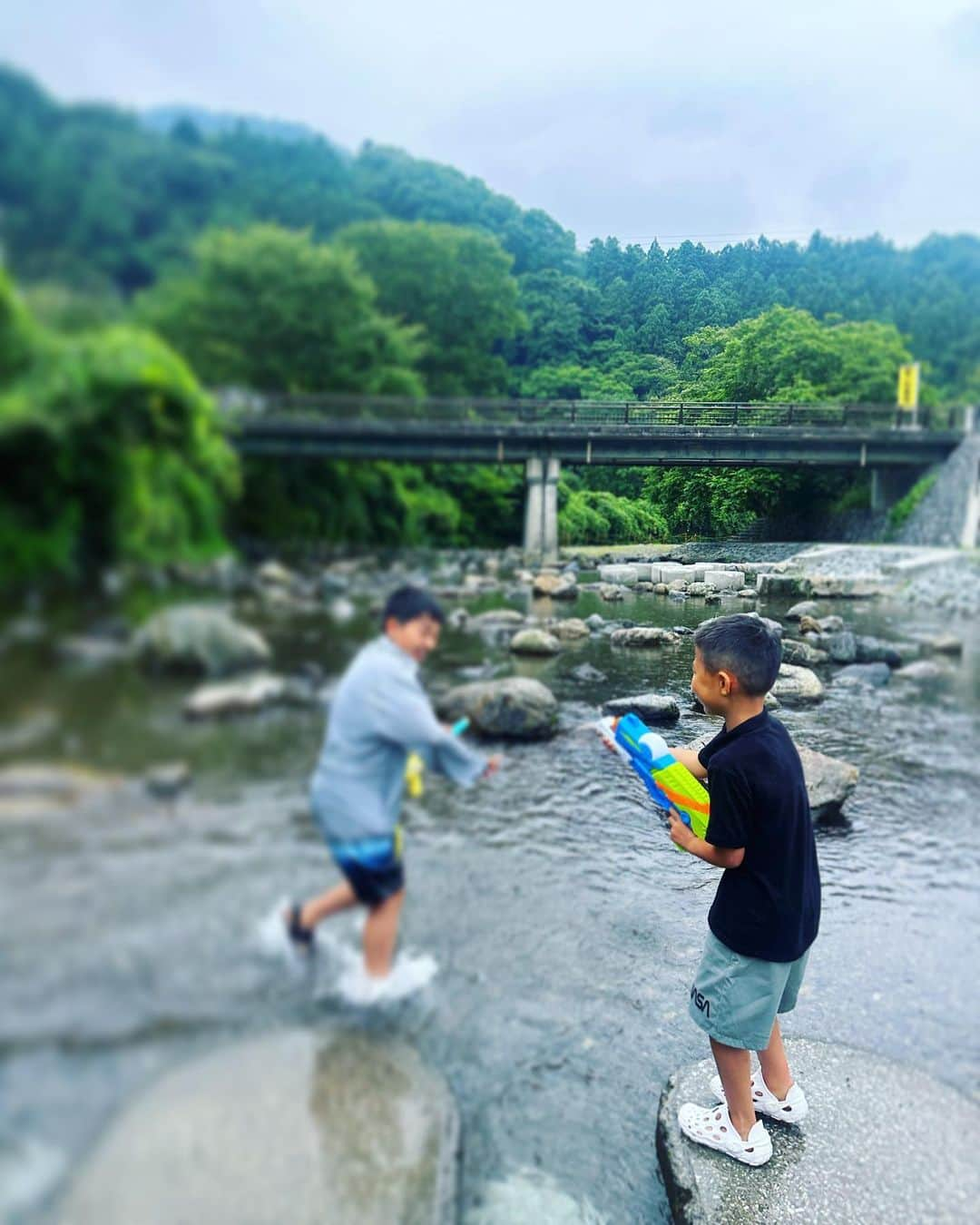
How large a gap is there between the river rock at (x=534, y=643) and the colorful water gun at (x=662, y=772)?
24.2 inches

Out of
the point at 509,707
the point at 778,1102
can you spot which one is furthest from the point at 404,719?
the point at 778,1102

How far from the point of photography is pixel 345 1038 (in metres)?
2.16

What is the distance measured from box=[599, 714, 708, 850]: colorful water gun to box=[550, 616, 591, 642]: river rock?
740 millimetres

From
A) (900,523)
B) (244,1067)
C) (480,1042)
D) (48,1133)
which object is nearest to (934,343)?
(900,523)

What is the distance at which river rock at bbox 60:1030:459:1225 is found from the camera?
1.65 meters

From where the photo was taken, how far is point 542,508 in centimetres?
274

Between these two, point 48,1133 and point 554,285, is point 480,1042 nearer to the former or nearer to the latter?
point 48,1133

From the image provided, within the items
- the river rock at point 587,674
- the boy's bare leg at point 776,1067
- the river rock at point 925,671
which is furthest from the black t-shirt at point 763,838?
the river rock at point 925,671

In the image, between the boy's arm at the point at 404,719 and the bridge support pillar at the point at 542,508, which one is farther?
the bridge support pillar at the point at 542,508

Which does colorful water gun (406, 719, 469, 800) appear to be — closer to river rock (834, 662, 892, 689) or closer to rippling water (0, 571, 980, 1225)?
rippling water (0, 571, 980, 1225)

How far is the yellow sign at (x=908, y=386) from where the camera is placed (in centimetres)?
298

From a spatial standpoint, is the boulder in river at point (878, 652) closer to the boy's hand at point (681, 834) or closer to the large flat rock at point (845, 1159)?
the large flat rock at point (845, 1159)

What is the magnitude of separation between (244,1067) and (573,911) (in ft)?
4.40

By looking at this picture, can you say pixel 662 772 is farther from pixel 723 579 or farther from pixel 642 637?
pixel 723 579
